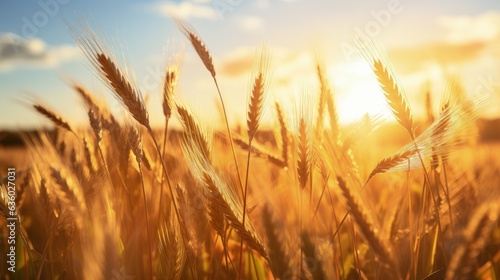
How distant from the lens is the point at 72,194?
1357 millimetres

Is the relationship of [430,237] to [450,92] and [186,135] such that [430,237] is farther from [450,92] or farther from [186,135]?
[186,135]

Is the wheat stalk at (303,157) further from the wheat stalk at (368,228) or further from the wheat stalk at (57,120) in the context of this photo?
the wheat stalk at (57,120)

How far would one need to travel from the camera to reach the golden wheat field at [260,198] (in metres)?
1.03

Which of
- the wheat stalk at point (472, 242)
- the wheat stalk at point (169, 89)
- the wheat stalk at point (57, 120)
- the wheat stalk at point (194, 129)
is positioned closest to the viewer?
the wheat stalk at point (472, 242)

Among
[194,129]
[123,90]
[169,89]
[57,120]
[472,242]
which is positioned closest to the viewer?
[472,242]

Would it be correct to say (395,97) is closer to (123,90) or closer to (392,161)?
(392,161)

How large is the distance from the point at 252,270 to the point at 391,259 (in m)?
0.80

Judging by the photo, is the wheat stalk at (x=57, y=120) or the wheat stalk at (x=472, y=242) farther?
the wheat stalk at (x=57, y=120)

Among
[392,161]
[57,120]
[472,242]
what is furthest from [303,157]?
[57,120]

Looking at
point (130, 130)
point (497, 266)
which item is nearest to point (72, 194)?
point (130, 130)

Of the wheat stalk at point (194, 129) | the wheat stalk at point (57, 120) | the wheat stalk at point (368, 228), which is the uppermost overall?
the wheat stalk at point (57, 120)

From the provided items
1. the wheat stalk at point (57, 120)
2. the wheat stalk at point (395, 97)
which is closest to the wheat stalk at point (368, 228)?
the wheat stalk at point (395, 97)

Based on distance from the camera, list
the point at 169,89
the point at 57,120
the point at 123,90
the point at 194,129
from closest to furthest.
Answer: the point at 123,90, the point at 194,129, the point at 169,89, the point at 57,120

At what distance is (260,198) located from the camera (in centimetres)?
110
